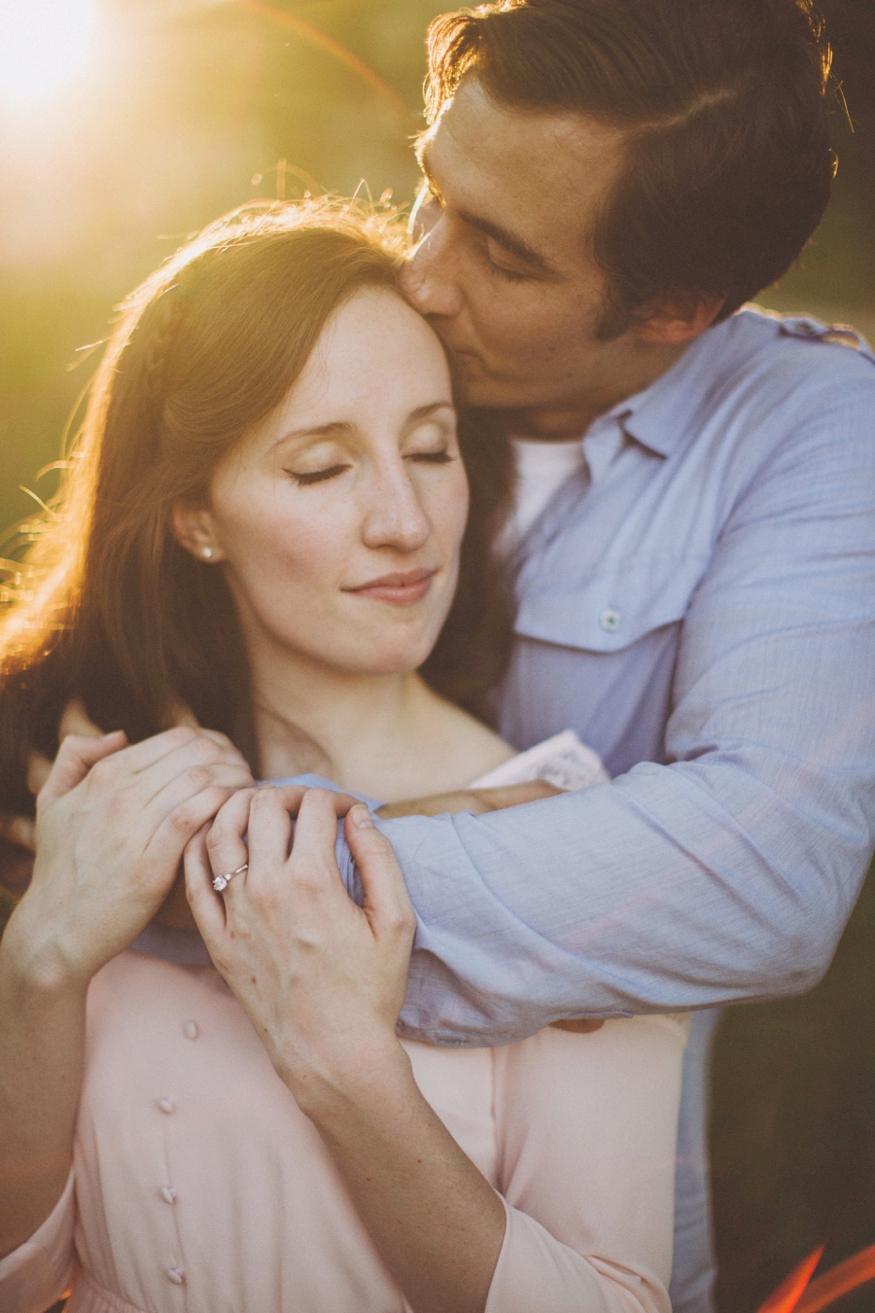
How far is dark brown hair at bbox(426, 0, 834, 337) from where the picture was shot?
1.82m

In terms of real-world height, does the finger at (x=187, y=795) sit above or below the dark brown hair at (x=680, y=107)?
below

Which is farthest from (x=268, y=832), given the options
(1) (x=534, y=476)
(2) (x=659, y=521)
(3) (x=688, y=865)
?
(1) (x=534, y=476)

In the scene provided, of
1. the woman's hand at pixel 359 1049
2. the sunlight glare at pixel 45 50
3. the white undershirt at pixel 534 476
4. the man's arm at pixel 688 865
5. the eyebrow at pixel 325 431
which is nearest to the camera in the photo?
the woman's hand at pixel 359 1049

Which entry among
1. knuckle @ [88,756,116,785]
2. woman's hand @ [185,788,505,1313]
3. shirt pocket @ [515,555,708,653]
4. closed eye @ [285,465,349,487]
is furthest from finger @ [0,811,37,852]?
shirt pocket @ [515,555,708,653]

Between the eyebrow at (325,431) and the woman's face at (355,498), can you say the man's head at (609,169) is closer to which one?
the woman's face at (355,498)

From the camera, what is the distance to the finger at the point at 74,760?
Result: 167 centimetres

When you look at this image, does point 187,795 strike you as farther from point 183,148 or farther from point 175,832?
point 183,148

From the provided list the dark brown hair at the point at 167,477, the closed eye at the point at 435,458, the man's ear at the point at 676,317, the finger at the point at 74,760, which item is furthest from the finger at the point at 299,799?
the man's ear at the point at 676,317

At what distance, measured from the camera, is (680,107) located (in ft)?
6.14

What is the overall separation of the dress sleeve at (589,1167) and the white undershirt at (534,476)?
135cm

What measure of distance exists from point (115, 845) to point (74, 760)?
0.34m

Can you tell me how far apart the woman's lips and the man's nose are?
61 cm

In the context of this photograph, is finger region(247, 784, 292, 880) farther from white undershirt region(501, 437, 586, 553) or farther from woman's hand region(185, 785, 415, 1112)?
white undershirt region(501, 437, 586, 553)

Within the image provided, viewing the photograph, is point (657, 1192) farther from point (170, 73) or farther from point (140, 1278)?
point (170, 73)
